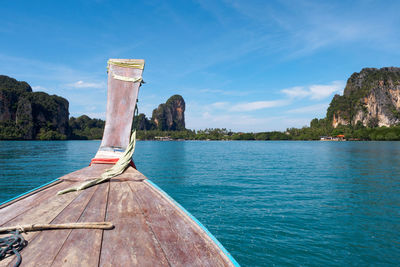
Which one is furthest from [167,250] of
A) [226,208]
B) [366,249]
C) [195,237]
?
[226,208]

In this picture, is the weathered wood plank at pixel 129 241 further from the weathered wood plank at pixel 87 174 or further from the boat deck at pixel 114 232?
the weathered wood plank at pixel 87 174

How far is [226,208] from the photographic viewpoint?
9250mm

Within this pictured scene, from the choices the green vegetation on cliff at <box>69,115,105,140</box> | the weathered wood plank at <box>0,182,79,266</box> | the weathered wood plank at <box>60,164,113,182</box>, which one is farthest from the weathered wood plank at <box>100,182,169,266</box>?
the green vegetation on cliff at <box>69,115,105,140</box>

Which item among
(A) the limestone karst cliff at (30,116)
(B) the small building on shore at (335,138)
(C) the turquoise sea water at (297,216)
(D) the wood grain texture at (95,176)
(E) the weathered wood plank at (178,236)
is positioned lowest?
(C) the turquoise sea water at (297,216)

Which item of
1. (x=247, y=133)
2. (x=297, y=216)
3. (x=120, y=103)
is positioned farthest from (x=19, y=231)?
(x=247, y=133)

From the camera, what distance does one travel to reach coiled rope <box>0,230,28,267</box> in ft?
5.04

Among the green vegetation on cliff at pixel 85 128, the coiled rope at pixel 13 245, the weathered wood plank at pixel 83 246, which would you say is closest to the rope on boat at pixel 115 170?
the weathered wood plank at pixel 83 246

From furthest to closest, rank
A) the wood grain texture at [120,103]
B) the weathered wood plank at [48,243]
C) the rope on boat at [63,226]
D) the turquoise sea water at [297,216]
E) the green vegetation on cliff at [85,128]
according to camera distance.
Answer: the green vegetation on cliff at [85,128] < the turquoise sea water at [297,216] < the wood grain texture at [120,103] < the rope on boat at [63,226] < the weathered wood plank at [48,243]

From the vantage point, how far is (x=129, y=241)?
178 cm

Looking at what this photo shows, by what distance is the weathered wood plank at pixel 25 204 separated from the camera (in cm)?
219

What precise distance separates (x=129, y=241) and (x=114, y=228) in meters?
0.24

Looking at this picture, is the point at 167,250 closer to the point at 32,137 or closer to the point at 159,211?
the point at 159,211

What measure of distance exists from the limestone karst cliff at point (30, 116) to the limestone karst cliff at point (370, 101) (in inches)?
6451

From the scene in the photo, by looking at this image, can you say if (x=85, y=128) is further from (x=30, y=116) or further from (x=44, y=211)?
(x=44, y=211)
